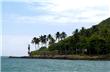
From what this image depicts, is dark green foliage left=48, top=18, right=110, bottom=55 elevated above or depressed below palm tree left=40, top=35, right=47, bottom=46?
below

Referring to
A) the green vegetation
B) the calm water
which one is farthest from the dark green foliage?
the calm water

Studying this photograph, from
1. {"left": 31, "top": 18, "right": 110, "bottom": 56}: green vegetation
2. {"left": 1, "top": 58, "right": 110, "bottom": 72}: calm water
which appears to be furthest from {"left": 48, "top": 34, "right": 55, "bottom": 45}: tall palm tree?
{"left": 1, "top": 58, "right": 110, "bottom": 72}: calm water

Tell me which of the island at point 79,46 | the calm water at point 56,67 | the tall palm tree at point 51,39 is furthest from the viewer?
the tall palm tree at point 51,39

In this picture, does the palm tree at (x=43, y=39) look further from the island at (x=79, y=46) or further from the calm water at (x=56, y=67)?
the calm water at (x=56, y=67)

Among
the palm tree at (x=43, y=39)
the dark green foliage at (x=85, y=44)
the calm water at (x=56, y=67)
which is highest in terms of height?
the palm tree at (x=43, y=39)

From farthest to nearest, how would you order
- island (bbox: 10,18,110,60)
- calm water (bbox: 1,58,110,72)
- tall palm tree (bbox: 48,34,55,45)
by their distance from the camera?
1. tall palm tree (bbox: 48,34,55,45)
2. island (bbox: 10,18,110,60)
3. calm water (bbox: 1,58,110,72)

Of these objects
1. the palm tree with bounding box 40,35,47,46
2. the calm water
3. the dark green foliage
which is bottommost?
the calm water

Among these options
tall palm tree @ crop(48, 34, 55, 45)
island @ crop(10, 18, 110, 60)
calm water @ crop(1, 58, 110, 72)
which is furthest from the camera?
tall palm tree @ crop(48, 34, 55, 45)

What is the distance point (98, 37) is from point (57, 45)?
24.8m

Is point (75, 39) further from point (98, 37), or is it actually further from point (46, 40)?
point (46, 40)

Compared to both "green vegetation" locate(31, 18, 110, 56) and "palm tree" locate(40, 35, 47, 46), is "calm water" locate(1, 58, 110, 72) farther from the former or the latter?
"palm tree" locate(40, 35, 47, 46)

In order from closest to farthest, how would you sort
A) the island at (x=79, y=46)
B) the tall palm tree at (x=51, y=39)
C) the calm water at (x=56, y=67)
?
the calm water at (x=56, y=67)
the island at (x=79, y=46)
the tall palm tree at (x=51, y=39)

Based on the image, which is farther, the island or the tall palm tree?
the tall palm tree

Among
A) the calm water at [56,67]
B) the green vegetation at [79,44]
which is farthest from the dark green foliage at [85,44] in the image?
the calm water at [56,67]
